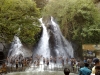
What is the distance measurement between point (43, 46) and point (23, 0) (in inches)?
492

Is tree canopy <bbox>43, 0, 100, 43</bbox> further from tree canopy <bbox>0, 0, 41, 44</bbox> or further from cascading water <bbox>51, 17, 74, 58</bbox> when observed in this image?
tree canopy <bbox>0, 0, 41, 44</bbox>

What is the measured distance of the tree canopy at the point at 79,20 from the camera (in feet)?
94.4

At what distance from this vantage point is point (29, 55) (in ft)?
94.9

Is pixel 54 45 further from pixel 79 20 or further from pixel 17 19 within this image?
pixel 17 19

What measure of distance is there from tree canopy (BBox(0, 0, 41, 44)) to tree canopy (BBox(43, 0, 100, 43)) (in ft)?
39.9

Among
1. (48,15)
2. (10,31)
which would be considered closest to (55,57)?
(48,15)

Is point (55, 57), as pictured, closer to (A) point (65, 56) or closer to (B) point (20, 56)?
(A) point (65, 56)

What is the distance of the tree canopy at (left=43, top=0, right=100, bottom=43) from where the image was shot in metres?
28.8

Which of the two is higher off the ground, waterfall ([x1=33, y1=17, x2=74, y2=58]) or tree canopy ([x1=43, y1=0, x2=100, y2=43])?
tree canopy ([x1=43, y1=0, x2=100, y2=43])

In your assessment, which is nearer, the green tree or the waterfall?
the green tree

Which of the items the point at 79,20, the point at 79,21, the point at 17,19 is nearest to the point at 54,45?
the point at 79,21

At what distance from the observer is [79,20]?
30531mm

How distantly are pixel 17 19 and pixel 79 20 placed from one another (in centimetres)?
1579

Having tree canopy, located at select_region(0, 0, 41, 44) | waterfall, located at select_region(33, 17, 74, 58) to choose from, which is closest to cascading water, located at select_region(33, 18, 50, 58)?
waterfall, located at select_region(33, 17, 74, 58)
